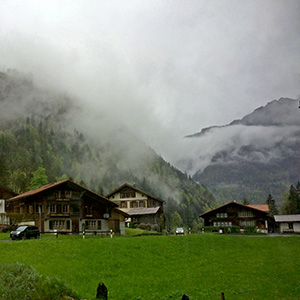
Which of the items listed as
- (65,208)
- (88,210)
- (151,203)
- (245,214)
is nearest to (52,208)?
(65,208)

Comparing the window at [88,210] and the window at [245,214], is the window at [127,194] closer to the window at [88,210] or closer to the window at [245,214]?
the window at [245,214]

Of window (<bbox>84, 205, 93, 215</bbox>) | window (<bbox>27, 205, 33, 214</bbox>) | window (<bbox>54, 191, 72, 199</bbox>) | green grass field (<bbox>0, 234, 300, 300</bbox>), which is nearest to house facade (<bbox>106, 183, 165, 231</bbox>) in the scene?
window (<bbox>84, 205, 93, 215</bbox>)

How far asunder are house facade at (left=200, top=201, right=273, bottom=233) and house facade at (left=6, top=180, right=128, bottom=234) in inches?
1394

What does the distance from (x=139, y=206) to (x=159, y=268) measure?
64.8 meters

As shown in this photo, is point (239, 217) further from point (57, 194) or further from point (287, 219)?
point (57, 194)

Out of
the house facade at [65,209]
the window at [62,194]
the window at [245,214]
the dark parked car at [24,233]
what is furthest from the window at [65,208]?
the window at [245,214]

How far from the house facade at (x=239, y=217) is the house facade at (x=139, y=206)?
47.8ft

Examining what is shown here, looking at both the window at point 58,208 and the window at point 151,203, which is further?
the window at point 151,203

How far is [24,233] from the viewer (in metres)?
41.7

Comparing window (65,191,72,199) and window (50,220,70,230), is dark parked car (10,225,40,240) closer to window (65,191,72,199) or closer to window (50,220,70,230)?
window (50,220,70,230)

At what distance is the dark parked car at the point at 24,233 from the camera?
41.1m

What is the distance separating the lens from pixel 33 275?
1717 centimetres

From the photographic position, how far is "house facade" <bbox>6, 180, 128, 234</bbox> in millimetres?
58969

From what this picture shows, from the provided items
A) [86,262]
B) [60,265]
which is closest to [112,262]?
[86,262]
